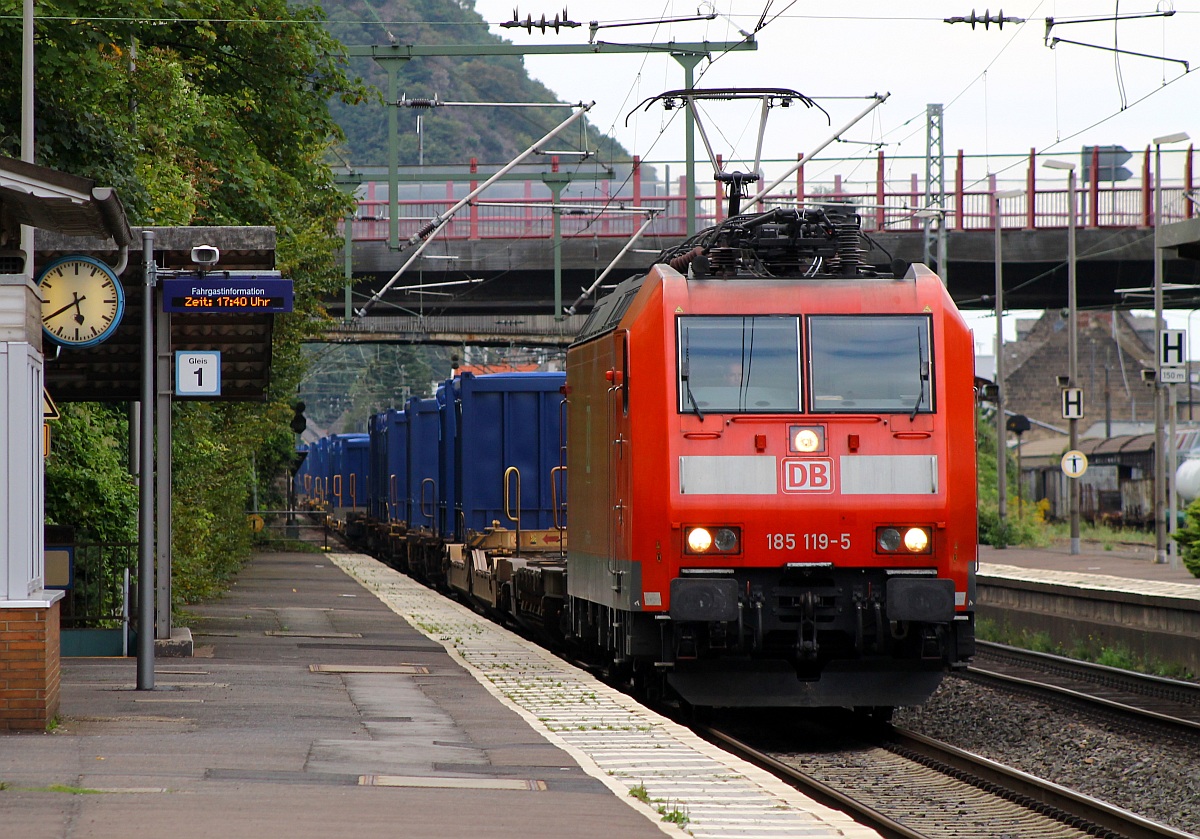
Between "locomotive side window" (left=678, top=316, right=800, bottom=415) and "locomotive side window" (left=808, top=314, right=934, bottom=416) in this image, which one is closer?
"locomotive side window" (left=678, top=316, right=800, bottom=415)

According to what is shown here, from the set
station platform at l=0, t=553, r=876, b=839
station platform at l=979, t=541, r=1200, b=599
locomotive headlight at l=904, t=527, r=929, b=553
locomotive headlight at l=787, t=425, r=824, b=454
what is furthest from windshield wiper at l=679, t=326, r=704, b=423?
station platform at l=979, t=541, r=1200, b=599

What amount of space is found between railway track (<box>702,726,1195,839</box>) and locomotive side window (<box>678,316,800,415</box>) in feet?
7.89

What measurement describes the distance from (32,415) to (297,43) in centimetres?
1341

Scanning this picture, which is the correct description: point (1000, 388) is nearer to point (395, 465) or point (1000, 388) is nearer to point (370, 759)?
point (395, 465)

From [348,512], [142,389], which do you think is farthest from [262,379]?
[348,512]

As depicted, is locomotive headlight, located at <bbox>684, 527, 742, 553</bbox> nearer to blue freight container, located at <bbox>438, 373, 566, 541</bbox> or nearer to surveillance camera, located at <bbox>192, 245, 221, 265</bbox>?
surveillance camera, located at <bbox>192, 245, 221, 265</bbox>

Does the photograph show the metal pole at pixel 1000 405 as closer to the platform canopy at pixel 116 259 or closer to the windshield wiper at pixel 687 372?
the platform canopy at pixel 116 259

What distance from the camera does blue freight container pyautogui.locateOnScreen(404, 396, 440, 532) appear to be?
31.4m

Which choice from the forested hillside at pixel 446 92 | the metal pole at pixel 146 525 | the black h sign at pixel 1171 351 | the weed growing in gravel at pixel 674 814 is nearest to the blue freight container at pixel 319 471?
the black h sign at pixel 1171 351

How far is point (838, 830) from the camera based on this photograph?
787cm

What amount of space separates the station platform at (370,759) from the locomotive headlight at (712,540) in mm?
1238

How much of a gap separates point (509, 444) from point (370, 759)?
48.3 feet

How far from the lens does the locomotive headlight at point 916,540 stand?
40.4 feet

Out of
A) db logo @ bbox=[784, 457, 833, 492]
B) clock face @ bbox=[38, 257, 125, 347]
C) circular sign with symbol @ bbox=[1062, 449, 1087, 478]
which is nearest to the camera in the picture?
db logo @ bbox=[784, 457, 833, 492]
